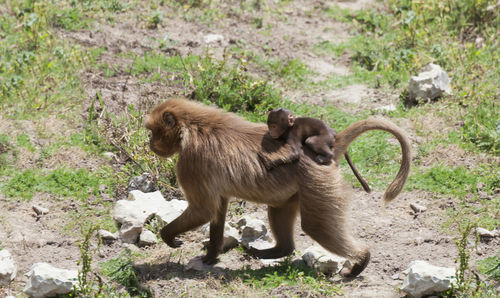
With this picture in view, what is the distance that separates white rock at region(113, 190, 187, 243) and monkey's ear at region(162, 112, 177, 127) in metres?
1.20

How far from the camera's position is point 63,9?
12.2 m

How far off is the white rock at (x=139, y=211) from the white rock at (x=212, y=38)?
485cm

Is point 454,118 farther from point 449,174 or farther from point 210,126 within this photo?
point 210,126

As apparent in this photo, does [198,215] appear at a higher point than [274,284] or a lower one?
higher

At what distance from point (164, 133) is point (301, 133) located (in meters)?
1.38

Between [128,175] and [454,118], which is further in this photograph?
[454,118]

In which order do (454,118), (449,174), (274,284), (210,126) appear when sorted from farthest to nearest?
(454,118) → (449,174) → (210,126) → (274,284)

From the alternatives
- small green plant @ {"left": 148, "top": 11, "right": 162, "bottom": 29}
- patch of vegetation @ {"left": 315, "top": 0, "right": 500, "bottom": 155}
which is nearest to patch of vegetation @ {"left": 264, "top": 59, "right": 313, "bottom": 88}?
patch of vegetation @ {"left": 315, "top": 0, "right": 500, "bottom": 155}

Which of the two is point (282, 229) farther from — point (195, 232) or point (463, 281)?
point (463, 281)

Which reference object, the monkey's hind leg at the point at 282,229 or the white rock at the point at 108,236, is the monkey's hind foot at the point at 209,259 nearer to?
the monkey's hind leg at the point at 282,229

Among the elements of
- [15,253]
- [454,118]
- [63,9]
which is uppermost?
[63,9]

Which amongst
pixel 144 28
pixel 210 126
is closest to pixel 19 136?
pixel 210 126

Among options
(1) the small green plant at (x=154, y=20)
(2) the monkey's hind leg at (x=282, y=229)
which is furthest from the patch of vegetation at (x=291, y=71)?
(2) the monkey's hind leg at (x=282, y=229)

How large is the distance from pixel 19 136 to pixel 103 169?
1304 mm
